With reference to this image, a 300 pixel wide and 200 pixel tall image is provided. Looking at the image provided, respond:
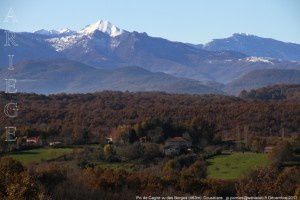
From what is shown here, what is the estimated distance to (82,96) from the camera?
7819 cm

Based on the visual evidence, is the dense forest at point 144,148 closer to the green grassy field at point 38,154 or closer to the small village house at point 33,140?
the green grassy field at point 38,154

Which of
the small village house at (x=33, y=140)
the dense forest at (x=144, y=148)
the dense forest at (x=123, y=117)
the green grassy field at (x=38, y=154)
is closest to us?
the dense forest at (x=144, y=148)

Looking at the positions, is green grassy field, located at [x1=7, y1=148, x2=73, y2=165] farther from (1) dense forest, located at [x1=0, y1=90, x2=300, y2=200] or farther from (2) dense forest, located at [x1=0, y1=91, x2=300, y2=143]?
(2) dense forest, located at [x1=0, y1=91, x2=300, y2=143]

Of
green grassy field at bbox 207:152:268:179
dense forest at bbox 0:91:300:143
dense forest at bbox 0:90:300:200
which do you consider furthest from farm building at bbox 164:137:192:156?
dense forest at bbox 0:91:300:143

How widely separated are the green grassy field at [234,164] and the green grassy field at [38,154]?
9.73 meters

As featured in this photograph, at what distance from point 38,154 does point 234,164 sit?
40.8 feet

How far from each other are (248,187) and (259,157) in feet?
59.9

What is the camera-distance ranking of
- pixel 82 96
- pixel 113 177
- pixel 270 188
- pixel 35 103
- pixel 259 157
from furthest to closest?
pixel 82 96
pixel 35 103
pixel 259 157
pixel 113 177
pixel 270 188

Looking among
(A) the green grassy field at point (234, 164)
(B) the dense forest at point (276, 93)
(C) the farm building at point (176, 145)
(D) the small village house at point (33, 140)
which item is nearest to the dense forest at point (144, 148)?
(C) the farm building at point (176, 145)

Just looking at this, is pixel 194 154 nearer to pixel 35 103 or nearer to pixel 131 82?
pixel 35 103

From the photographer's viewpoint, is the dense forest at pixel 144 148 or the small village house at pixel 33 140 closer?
the dense forest at pixel 144 148

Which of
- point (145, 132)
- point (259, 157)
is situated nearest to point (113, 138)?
point (145, 132)

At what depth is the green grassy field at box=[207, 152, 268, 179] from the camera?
3585 centimetres

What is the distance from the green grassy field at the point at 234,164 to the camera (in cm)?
3585
